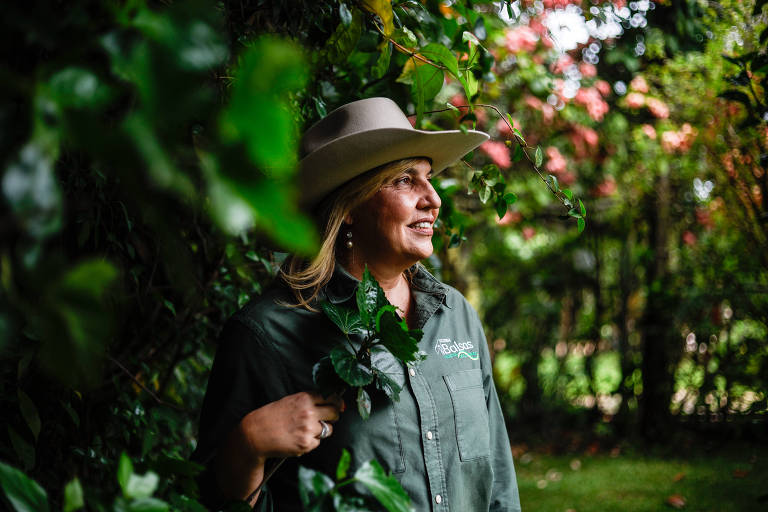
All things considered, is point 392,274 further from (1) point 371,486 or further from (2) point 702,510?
(2) point 702,510

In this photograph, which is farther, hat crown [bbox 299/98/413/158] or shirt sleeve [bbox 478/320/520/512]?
shirt sleeve [bbox 478/320/520/512]

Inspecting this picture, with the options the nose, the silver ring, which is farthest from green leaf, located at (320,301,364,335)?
the nose

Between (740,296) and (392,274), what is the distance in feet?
13.8

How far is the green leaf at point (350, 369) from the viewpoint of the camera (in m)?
1.32

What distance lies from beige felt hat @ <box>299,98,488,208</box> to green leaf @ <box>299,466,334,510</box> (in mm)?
1046

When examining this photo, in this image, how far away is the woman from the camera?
A: 1.49 meters

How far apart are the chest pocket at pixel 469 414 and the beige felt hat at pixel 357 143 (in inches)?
26.3

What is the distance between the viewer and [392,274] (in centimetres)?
190

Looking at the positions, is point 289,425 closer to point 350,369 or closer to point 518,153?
point 350,369

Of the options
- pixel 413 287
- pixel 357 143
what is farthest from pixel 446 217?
pixel 357 143

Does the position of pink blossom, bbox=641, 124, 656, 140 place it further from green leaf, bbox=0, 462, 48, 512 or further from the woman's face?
green leaf, bbox=0, 462, 48, 512

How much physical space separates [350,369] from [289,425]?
0.69ft

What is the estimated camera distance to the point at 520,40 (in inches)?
179

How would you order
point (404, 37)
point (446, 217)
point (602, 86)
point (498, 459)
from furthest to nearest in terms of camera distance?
1. point (602, 86)
2. point (446, 217)
3. point (498, 459)
4. point (404, 37)
